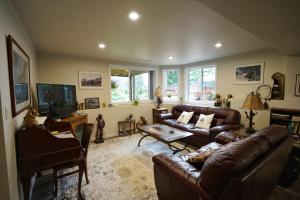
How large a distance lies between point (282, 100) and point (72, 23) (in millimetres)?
4265

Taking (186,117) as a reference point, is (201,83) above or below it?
above

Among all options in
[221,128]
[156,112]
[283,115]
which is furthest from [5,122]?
[283,115]

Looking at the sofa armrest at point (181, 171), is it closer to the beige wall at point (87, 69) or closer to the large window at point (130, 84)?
the beige wall at point (87, 69)

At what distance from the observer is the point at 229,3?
1.20 metres

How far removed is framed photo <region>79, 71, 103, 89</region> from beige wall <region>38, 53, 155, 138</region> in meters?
0.10

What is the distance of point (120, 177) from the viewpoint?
2.50m

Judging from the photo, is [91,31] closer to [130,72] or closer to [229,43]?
[229,43]

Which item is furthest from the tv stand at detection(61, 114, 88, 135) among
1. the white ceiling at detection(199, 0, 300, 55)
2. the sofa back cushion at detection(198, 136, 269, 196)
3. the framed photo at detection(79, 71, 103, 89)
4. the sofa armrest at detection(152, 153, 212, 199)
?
the white ceiling at detection(199, 0, 300, 55)

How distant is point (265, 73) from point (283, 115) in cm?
106

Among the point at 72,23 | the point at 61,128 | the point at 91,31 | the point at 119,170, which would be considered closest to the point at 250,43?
the point at 91,31

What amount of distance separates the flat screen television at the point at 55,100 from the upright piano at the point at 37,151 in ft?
5.14

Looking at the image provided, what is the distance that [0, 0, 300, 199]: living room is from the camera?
4.69 feet

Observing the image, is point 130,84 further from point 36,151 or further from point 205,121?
point 36,151

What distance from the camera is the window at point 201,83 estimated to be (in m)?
4.87
